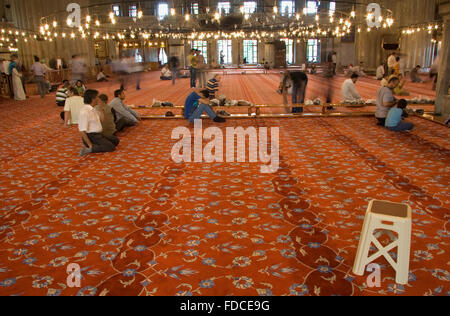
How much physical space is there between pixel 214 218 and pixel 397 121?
4.14 metres

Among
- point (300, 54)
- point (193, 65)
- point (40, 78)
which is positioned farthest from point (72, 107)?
point (300, 54)

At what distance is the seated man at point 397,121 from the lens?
5691mm

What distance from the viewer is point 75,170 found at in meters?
4.20

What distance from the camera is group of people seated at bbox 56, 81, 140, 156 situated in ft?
15.2

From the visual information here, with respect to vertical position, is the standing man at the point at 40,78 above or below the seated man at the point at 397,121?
above

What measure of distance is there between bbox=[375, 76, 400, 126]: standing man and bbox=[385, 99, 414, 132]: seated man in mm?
156

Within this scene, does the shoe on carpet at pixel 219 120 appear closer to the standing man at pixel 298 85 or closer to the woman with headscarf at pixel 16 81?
the standing man at pixel 298 85

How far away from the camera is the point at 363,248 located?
2.10m

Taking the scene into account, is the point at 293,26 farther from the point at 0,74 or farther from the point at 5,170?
the point at 5,170

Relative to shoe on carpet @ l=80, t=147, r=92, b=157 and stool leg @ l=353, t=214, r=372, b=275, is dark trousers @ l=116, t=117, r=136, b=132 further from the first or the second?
stool leg @ l=353, t=214, r=372, b=275
